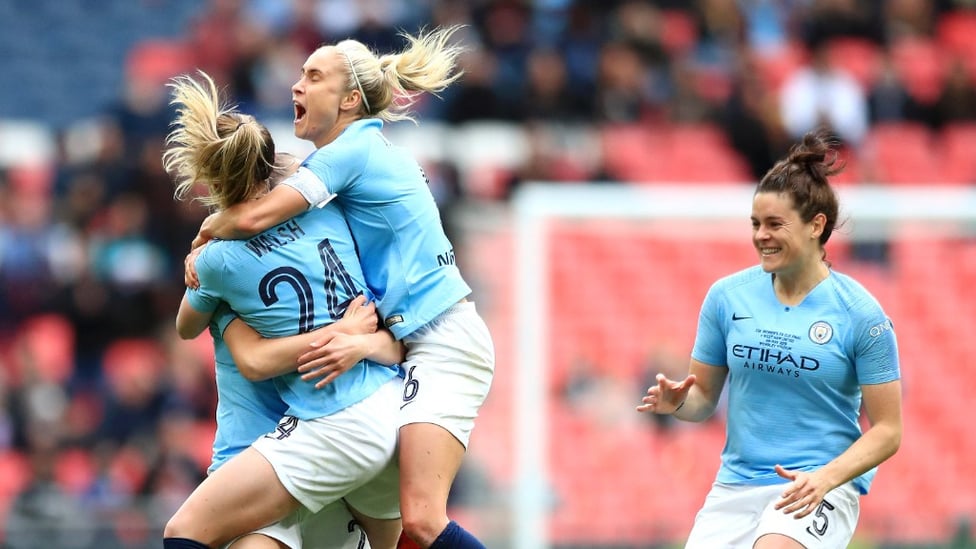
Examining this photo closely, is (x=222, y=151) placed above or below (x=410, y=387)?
above

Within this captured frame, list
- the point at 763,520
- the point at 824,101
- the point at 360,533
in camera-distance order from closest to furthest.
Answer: the point at 763,520, the point at 360,533, the point at 824,101

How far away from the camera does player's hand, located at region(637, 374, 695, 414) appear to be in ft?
16.3

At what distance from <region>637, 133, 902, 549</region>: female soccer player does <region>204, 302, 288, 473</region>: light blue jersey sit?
1271mm

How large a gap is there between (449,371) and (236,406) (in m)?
0.72

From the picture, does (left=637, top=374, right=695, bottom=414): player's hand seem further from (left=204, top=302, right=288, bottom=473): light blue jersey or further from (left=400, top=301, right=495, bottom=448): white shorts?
(left=204, top=302, right=288, bottom=473): light blue jersey

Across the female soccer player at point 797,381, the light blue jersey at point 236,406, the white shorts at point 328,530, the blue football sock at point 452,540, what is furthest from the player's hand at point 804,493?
the light blue jersey at point 236,406

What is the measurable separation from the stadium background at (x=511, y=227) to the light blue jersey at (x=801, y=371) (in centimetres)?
466

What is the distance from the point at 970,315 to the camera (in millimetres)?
9914

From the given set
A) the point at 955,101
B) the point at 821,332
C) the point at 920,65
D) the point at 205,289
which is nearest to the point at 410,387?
the point at 205,289

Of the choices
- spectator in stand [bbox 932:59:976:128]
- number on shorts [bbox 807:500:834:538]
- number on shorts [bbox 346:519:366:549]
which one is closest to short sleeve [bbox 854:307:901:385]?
number on shorts [bbox 807:500:834:538]

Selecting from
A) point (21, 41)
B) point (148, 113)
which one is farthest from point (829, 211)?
point (21, 41)

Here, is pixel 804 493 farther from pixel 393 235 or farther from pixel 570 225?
pixel 570 225

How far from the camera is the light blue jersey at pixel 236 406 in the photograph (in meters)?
4.92

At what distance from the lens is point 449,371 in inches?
197
